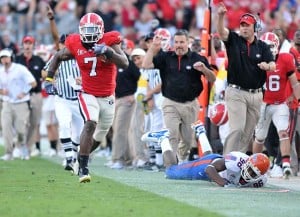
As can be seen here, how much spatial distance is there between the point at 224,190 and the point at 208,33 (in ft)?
15.7

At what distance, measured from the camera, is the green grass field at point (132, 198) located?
9.80 metres

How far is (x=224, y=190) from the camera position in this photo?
39.6 feet

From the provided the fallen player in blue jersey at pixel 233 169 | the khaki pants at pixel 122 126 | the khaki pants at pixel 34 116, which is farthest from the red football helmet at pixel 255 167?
the khaki pants at pixel 34 116

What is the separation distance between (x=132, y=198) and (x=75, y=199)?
25.4 inches

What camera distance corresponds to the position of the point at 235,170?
1234 centimetres

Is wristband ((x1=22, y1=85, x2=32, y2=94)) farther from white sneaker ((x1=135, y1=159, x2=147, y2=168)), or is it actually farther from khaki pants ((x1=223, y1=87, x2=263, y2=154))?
khaki pants ((x1=223, y1=87, x2=263, y2=154))

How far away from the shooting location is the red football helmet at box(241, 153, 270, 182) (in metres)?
12.1

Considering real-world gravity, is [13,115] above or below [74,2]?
below

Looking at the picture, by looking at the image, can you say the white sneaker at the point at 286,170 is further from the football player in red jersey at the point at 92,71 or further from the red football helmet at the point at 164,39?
the red football helmet at the point at 164,39

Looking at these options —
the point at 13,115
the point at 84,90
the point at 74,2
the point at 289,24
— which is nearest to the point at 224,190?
the point at 84,90

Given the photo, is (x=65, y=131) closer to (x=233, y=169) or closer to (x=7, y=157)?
(x=7, y=157)

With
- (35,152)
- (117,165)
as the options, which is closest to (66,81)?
(117,165)

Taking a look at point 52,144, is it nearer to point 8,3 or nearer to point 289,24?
point 289,24

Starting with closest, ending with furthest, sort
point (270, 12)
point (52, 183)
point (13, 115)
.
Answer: point (52, 183) < point (13, 115) < point (270, 12)
